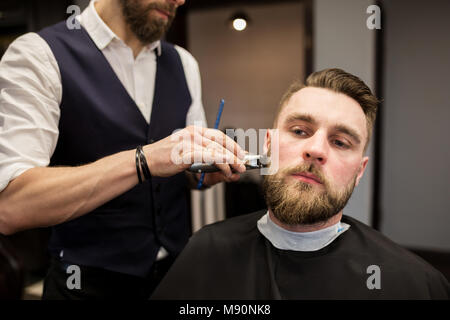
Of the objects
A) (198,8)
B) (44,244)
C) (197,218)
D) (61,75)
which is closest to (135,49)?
(61,75)

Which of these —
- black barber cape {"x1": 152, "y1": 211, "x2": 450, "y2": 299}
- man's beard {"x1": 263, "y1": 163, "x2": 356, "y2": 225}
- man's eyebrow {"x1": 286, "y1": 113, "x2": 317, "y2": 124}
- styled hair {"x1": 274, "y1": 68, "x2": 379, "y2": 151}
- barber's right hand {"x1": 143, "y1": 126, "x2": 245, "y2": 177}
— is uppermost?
styled hair {"x1": 274, "y1": 68, "x2": 379, "y2": 151}

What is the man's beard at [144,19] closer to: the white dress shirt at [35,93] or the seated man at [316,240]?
the white dress shirt at [35,93]

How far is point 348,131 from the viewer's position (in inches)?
46.3

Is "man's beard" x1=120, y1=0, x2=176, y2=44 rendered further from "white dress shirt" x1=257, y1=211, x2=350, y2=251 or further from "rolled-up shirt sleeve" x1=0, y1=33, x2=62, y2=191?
"white dress shirt" x1=257, y1=211, x2=350, y2=251

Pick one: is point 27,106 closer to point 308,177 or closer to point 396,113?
point 308,177

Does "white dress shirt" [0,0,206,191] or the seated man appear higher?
"white dress shirt" [0,0,206,191]

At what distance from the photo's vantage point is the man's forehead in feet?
3.86

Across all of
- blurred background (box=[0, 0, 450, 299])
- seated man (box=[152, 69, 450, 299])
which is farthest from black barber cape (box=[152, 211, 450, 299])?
blurred background (box=[0, 0, 450, 299])

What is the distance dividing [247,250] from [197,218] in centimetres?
41

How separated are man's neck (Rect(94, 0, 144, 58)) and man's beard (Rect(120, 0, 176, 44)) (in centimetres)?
3

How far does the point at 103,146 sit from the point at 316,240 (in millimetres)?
796

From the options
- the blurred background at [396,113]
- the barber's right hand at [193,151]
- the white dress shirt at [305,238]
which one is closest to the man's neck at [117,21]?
the blurred background at [396,113]

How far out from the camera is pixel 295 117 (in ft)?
4.03
